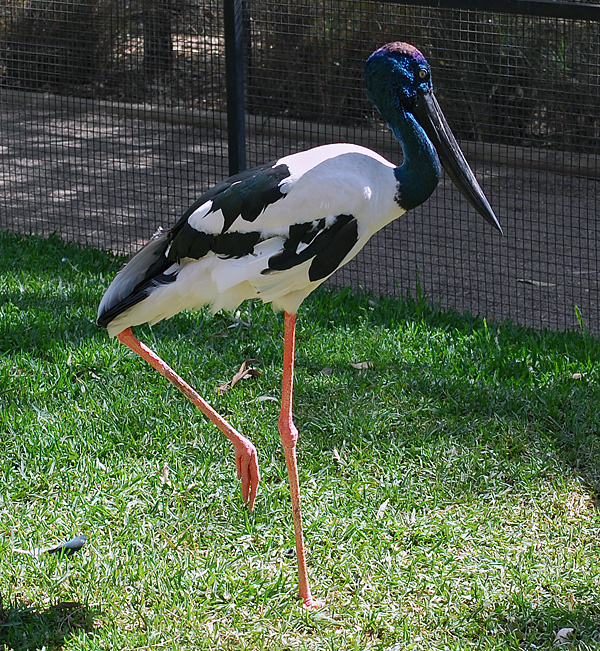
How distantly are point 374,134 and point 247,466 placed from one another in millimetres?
→ 5237

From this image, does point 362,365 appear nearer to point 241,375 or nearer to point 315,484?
point 241,375

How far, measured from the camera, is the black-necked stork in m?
2.93

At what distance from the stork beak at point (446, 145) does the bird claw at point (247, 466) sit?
110 cm

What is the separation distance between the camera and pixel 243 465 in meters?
3.27

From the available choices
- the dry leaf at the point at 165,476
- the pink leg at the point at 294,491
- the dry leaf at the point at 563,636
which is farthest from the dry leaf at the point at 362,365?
the dry leaf at the point at 563,636

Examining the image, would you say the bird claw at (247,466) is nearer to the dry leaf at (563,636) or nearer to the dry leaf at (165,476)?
the dry leaf at (165,476)

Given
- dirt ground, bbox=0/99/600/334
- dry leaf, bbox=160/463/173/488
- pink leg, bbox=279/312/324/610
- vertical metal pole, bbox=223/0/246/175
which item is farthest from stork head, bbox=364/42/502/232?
vertical metal pole, bbox=223/0/246/175

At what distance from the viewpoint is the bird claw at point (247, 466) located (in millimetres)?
3252

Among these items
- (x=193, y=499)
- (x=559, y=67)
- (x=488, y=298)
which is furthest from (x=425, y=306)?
(x=559, y=67)

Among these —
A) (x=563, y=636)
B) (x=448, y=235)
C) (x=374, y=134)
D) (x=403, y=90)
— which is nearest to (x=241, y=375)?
(x=403, y=90)

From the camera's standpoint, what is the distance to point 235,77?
5.53 metres

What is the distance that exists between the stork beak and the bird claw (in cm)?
110

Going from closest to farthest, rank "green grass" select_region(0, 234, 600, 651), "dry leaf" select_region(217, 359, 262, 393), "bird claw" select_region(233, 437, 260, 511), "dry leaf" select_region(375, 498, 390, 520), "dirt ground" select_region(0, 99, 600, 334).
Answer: "green grass" select_region(0, 234, 600, 651) → "bird claw" select_region(233, 437, 260, 511) → "dry leaf" select_region(375, 498, 390, 520) → "dry leaf" select_region(217, 359, 262, 393) → "dirt ground" select_region(0, 99, 600, 334)

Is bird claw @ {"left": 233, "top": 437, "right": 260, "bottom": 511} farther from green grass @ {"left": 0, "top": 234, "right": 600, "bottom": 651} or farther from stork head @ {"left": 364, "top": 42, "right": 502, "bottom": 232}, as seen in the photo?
stork head @ {"left": 364, "top": 42, "right": 502, "bottom": 232}
